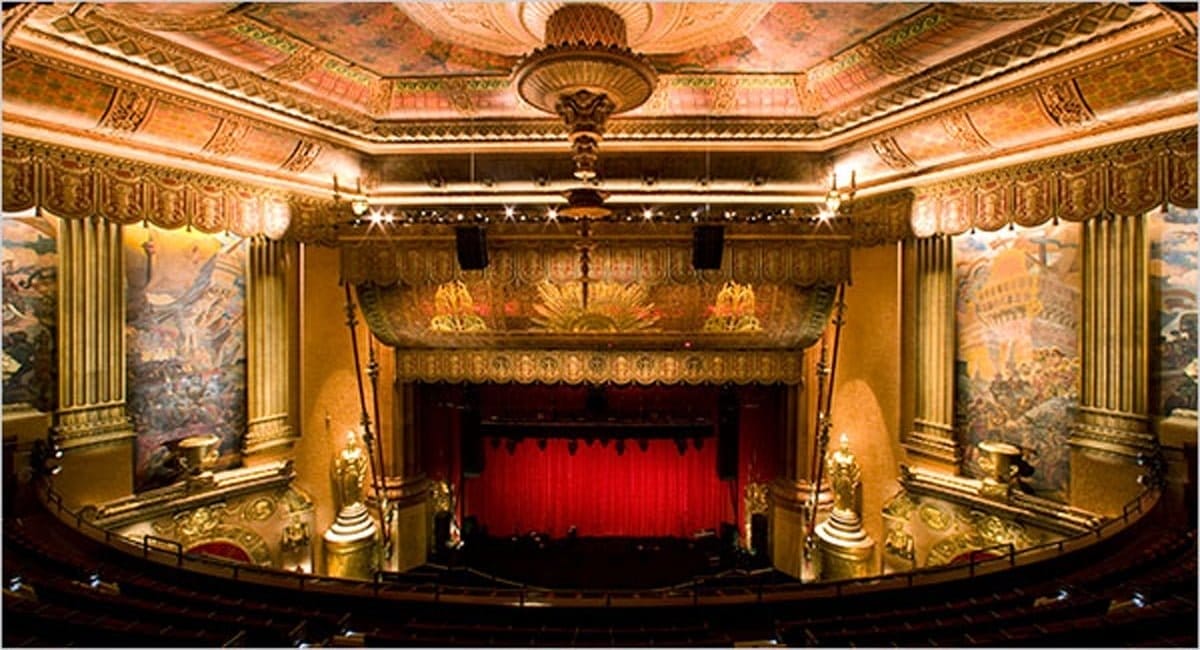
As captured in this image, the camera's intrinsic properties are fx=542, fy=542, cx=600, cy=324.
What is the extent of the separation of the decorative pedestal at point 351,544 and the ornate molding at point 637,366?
7.97ft

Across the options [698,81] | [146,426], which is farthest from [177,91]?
[698,81]

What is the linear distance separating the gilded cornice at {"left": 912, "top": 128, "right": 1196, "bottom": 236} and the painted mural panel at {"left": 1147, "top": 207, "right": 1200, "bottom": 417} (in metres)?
0.40

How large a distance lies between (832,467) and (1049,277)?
10.0ft

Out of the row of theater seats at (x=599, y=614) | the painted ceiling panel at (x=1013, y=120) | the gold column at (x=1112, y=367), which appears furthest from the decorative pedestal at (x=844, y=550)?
the painted ceiling panel at (x=1013, y=120)

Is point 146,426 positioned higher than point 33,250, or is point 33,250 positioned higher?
point 33,250

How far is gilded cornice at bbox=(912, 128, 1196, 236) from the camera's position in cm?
438

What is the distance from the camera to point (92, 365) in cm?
520

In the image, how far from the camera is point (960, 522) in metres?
5.85

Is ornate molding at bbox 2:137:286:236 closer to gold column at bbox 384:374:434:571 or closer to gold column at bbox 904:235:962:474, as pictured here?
gold column at bbox 384:374:434:571

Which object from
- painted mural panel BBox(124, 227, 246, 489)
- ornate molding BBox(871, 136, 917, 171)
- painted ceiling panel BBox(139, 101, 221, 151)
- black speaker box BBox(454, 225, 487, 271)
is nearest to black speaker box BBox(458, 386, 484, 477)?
painted mural panel BBox(124, 227, 246, 489)

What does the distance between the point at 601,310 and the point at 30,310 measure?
5.40 metres

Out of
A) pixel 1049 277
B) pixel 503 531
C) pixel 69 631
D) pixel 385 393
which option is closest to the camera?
pixel 69 631

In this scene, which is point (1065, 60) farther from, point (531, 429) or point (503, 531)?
point (503, 531)

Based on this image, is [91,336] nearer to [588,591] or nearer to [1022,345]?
[588,591]
